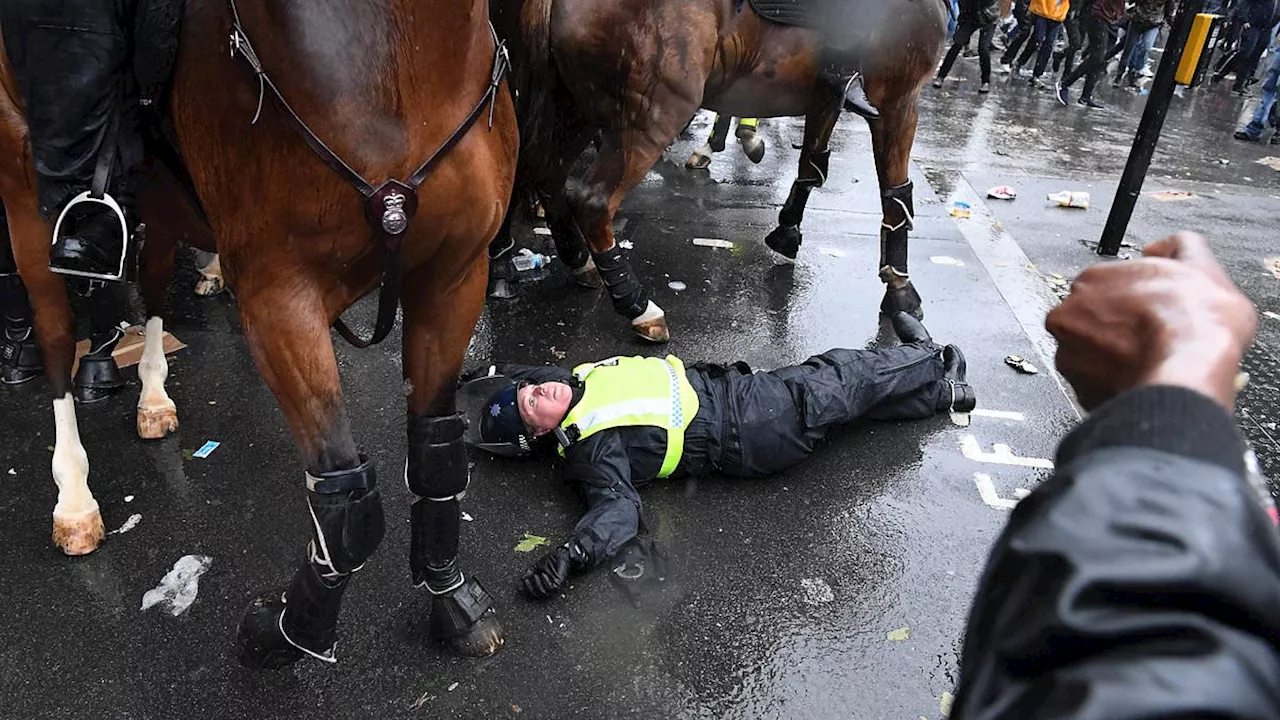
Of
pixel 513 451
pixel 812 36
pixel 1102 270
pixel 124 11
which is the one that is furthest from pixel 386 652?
pixel 812 36

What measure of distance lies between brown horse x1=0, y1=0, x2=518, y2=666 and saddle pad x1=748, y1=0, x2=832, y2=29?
8.32 feet

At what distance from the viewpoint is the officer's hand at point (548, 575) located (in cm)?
266

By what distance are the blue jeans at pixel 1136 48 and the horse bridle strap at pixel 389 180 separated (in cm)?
1494

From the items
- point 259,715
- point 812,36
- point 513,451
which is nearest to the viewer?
point 259,715

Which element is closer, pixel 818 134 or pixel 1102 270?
pixel 1102 270

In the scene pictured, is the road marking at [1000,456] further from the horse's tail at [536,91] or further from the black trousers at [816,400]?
the horse's tail at [536,91]

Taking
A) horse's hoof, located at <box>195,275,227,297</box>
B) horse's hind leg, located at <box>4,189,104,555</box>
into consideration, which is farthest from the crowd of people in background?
horse's hind leg, located at <box>4,189,104,555</box>

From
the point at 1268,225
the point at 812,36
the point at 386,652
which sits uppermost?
the point at 812,36

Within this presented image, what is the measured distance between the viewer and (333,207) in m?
1.68

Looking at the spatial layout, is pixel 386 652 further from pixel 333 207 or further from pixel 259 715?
pixel 333 207

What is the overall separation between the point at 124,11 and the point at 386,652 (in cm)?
179

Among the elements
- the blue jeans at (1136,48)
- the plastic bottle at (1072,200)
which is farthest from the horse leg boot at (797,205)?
the blue jeans at (1136,48)

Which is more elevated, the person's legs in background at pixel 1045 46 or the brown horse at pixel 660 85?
the brown horse at pixel 660 85

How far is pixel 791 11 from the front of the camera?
4.14 meters
